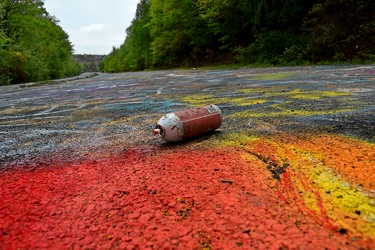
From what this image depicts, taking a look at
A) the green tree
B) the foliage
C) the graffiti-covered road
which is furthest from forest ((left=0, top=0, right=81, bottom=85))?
the graffiti-covered road

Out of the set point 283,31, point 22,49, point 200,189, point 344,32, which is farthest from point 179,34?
point 200,189

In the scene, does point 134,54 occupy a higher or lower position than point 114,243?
higher

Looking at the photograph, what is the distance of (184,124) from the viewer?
1.93m

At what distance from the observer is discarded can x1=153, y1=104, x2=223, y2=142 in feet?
6.30

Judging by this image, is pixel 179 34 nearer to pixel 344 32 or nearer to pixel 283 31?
pixel 283 31

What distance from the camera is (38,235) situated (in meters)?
1.06

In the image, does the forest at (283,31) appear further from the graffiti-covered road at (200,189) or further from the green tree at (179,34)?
the graffiti-covered road at (200,189)

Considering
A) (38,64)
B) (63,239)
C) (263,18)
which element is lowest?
(63,239)

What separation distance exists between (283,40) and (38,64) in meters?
17.9

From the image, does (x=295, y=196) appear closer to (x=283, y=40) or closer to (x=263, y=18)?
(x=283, y=40)

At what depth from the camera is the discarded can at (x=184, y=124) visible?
1.92 meters

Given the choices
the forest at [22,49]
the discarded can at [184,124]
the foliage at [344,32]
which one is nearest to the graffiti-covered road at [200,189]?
the discarded can at [184,124]

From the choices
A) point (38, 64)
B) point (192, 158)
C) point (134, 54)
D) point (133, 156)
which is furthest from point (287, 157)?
point (134, 54)

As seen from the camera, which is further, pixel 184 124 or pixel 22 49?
pixel 22 49
